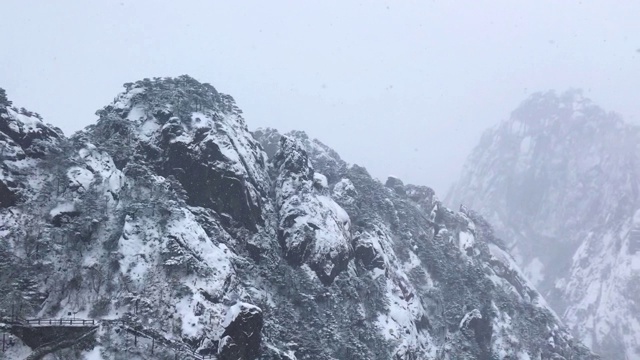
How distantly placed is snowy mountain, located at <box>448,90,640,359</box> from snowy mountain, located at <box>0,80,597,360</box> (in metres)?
49.3

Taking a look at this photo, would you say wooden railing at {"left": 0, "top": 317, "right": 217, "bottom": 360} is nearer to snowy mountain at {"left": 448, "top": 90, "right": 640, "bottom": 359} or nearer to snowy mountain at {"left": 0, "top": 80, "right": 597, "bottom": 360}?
snowy mountain at {"left": 0, "top": 80, "right": 597, "bottom": 360}

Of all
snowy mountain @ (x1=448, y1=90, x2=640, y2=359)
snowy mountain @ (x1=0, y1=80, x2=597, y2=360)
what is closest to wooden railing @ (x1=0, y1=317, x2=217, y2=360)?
snowy mountain @ (x1=0, y1=80, x2=597, y2=360)

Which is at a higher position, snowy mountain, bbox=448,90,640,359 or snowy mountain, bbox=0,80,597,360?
snowy mountain, bbox=448,90,640,359

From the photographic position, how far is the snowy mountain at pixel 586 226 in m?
128

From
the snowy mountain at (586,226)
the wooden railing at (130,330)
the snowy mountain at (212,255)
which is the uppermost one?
the snowy mountain at (586,226)

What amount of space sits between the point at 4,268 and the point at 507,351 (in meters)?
74.3

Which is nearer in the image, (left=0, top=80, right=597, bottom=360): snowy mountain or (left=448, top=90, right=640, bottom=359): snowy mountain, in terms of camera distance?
(left=0, top=80, right=597, bottom=360): snowy mountain

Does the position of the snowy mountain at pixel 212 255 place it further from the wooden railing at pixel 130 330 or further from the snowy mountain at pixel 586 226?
the snowy mountain at pixel 586 226

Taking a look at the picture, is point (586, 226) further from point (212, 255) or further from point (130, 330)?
point (130, 330)

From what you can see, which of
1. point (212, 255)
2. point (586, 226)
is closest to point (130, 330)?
point (212, 255)

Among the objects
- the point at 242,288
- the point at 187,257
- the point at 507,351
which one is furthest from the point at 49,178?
the point at 507,351

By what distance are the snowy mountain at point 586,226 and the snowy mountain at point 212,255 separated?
49.3m

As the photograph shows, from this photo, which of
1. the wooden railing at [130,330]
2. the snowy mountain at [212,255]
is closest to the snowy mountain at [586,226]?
the snowy mountain at [212,255]

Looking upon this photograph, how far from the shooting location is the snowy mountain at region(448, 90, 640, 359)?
12838 centimetres
